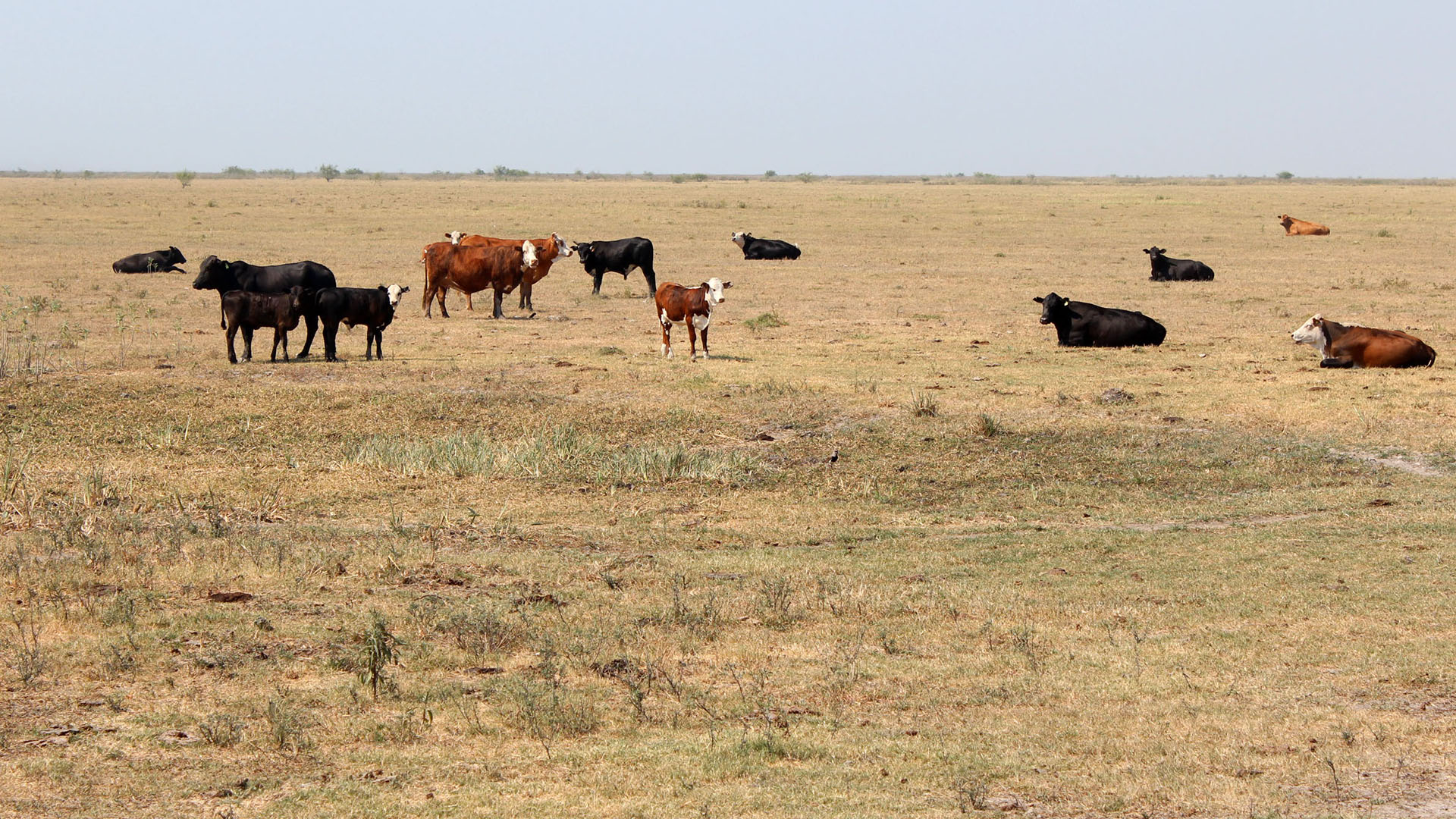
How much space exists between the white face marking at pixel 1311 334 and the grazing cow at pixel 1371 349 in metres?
0.22

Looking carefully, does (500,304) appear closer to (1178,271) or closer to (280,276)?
(280,276)

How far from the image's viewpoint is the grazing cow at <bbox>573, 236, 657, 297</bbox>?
2675 cm

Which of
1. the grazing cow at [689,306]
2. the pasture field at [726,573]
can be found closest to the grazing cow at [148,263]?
the pasture field at [726,573]

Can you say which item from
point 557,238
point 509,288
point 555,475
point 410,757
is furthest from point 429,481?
point 557,238

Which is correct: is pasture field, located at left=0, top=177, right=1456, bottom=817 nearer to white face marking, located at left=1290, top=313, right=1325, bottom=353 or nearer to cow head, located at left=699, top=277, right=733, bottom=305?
white face marking, located at left=1290, top=313, right=1325, bottom=353

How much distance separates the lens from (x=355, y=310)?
56.7 ft

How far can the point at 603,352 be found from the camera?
1816 centimetres

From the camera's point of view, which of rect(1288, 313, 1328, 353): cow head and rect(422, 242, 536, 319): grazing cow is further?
rect(422, 242, 536, 319): grazing cow

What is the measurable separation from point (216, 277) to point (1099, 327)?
1330cm

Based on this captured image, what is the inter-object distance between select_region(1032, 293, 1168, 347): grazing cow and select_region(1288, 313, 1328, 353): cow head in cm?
210

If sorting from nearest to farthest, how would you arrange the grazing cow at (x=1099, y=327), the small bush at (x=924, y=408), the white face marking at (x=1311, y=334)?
the small bush at (x=924, y=408), the white face marking at (x=1311, y=334), the grazing cow at (x=1099, y=327)

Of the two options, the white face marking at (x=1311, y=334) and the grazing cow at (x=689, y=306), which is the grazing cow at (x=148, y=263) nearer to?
the grazing cow at (x=689, y=306)

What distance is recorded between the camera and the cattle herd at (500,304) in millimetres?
16656

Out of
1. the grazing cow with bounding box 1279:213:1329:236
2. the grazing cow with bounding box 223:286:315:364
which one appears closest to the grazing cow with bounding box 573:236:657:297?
the grazing cow with bounding box 223:286:315:364
